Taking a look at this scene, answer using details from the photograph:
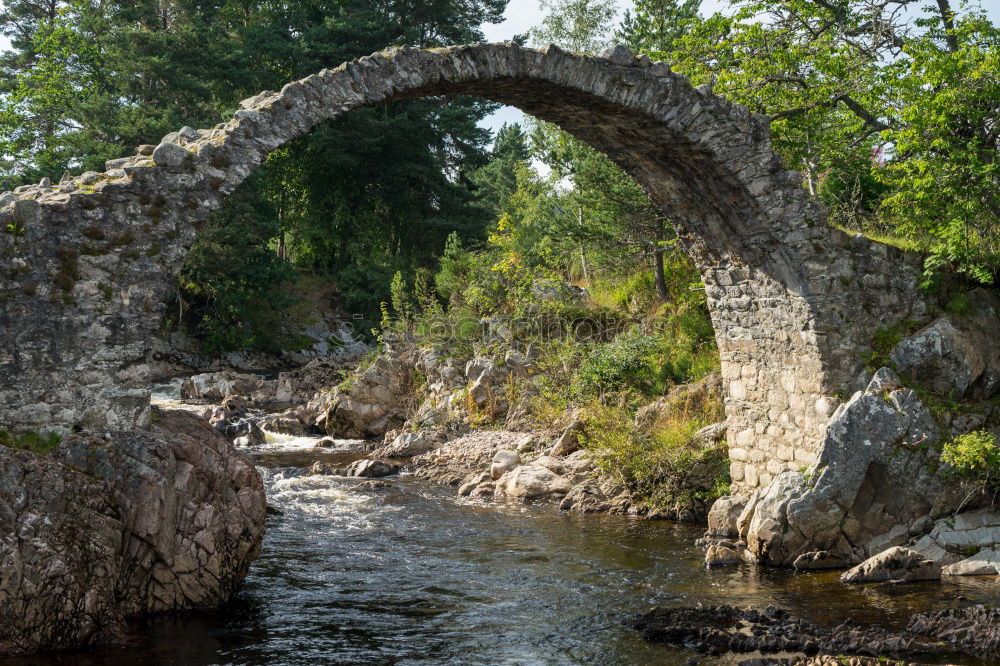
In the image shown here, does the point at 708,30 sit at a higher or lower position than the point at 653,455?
higher

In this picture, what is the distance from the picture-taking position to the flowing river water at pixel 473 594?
5.67 m

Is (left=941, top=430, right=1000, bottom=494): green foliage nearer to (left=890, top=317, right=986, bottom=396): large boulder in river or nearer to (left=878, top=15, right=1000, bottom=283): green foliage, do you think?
(left=890, top=317, right=986, bottom=396): large boulder in river

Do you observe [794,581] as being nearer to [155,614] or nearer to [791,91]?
[155,614]

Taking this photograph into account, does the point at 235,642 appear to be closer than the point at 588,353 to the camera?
Yes

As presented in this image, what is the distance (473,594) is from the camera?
23.0 feet

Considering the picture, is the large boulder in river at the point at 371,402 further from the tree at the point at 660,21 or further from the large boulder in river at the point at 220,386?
the tree at the point at 660,21

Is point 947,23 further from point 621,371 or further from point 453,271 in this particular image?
point 453,271

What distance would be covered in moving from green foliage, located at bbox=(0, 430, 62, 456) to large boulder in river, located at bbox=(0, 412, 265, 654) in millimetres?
55

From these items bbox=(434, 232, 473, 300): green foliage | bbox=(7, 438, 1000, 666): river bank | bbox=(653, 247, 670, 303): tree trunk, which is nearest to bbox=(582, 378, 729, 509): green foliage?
bbox=(7, 438, 1000, 666): river bank

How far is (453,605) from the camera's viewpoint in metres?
6.73

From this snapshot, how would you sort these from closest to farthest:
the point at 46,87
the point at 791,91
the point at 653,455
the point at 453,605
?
the point at 453,605, the point at 653,455, the point at 791,91, the point at 46,87

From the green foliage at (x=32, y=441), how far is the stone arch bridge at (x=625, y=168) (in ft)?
0.27

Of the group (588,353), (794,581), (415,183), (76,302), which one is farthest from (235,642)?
(415,183)

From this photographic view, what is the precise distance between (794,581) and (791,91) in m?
6.72
